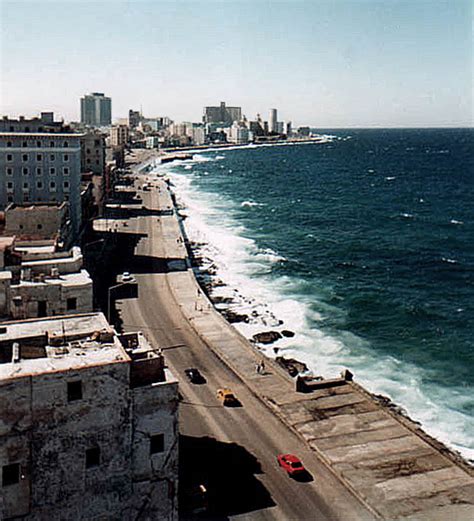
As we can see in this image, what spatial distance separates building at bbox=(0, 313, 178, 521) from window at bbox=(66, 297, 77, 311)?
10.4m

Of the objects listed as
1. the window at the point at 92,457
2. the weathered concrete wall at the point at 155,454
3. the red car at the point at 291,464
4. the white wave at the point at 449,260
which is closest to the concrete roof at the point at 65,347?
the weathered concrete wall at the point at 155,454

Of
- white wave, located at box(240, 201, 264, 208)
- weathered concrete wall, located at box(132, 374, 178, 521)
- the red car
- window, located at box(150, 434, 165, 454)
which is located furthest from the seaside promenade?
white wave, located at box(240, 201, 264, 208)

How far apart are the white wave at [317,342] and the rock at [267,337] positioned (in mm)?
763

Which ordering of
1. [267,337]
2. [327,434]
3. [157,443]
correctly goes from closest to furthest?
[157,443] < [327,434] < [267,337]

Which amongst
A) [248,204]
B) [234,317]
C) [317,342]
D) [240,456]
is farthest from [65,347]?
[248,204]

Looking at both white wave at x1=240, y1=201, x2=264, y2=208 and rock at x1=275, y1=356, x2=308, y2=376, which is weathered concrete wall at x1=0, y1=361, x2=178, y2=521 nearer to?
rock at x1=275, y1=356, x2=308, y2=376

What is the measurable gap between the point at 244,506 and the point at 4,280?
71.8 feet

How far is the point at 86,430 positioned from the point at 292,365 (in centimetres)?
3602

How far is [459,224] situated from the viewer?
145 meters

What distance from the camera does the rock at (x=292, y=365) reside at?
208 ft

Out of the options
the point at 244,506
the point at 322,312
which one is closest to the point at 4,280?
the point at 244,506

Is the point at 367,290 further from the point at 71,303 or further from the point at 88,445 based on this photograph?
the point at 88,445

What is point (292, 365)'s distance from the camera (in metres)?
64.6

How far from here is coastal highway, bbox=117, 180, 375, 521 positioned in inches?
1512
